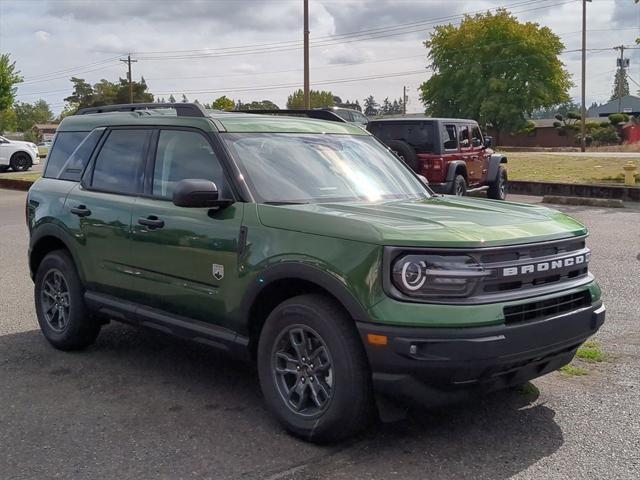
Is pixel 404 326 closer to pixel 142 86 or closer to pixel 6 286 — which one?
pixel 6 286

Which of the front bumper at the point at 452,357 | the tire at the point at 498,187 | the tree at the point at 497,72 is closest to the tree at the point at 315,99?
the tree at the point at 497,72

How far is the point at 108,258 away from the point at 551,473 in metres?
3.33

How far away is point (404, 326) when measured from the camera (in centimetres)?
367

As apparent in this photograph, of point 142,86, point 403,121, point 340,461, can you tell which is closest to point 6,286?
point 340,461

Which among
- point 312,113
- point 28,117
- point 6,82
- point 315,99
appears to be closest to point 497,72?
point 315,99

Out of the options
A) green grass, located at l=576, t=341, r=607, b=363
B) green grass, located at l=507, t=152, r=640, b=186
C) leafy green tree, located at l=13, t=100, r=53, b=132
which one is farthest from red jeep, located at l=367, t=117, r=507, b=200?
leafy green tree, located at l=13, t=100, r=53, b=132

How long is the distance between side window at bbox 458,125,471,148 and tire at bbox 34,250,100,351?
10712mm

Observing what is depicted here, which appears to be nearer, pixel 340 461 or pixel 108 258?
pixel 340 461

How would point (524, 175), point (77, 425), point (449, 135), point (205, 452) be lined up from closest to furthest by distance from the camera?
point (205, 452)
point (77, 425)
point (449, 135)
point (524, 175)

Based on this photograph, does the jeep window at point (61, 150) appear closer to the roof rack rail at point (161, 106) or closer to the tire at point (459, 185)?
the roof rack rail at point (161, 106)

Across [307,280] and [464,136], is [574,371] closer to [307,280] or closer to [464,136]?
A: [307,280]

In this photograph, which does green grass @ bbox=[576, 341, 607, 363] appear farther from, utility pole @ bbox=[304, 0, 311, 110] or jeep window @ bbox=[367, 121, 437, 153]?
utility pole @ bbox=[304, 0, 311, 110]

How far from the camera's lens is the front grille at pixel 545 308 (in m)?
3.80

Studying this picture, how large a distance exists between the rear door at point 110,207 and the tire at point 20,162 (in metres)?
27.0
